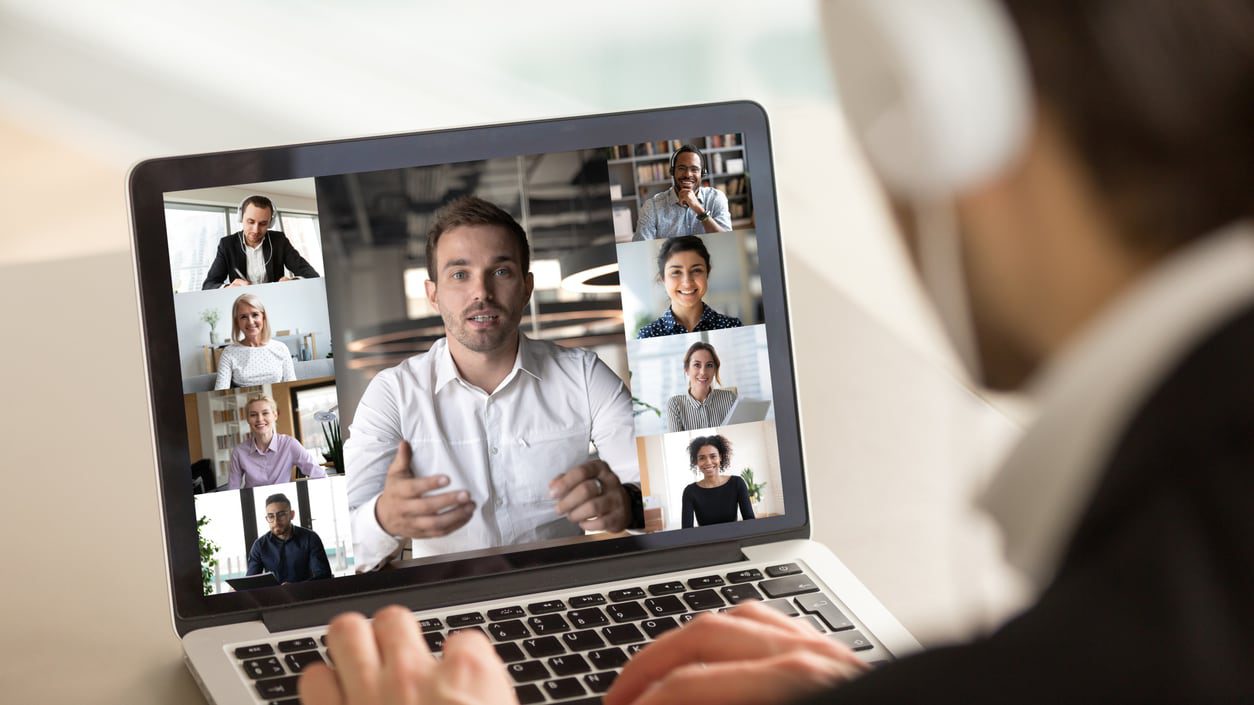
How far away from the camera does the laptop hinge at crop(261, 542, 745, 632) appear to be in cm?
68

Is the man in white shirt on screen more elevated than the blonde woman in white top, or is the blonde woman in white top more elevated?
the blonde woman in white top

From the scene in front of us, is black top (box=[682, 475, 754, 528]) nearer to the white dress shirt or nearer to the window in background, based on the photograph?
the white dress shirt

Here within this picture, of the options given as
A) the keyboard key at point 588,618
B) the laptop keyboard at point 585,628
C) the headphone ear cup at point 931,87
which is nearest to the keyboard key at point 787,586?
the laptop keyboard at point 585,628

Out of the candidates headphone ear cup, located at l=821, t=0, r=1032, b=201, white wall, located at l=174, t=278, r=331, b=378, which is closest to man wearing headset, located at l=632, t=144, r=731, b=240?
white wall, located at l=174, t=278, r=331, b=378

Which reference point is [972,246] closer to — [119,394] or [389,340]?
[389,340]

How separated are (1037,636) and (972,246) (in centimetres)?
9

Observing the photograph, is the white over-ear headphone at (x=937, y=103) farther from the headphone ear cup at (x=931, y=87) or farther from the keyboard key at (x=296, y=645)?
the keyboard key at (x=296, y=645)

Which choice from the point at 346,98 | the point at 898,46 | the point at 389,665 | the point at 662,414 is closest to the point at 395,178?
the point at 662,414

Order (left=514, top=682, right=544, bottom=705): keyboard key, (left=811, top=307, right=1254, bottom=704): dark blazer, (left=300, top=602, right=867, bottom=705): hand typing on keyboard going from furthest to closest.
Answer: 1. (left=514, top=682, right=544, bottom=705): keyboard key
2. (left=300, top=602, right=867, bottom=705): hand typing on keyboard
3. (left=811, top=307, right=1254, bottom=704): dark blazer

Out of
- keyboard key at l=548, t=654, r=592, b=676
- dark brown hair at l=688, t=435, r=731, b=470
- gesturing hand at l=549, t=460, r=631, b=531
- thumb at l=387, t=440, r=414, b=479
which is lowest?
keyboard key at l=548, t=654, r=592, b=676

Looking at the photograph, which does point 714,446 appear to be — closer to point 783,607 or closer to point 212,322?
point 783,607

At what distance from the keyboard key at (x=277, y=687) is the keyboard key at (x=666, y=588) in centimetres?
22

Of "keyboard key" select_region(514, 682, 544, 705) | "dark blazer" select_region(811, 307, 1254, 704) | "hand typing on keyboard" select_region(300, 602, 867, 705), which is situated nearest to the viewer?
"dark blazer" select_region(811, 307, 1254, 704)

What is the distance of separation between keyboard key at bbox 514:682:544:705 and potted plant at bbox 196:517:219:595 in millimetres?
214
